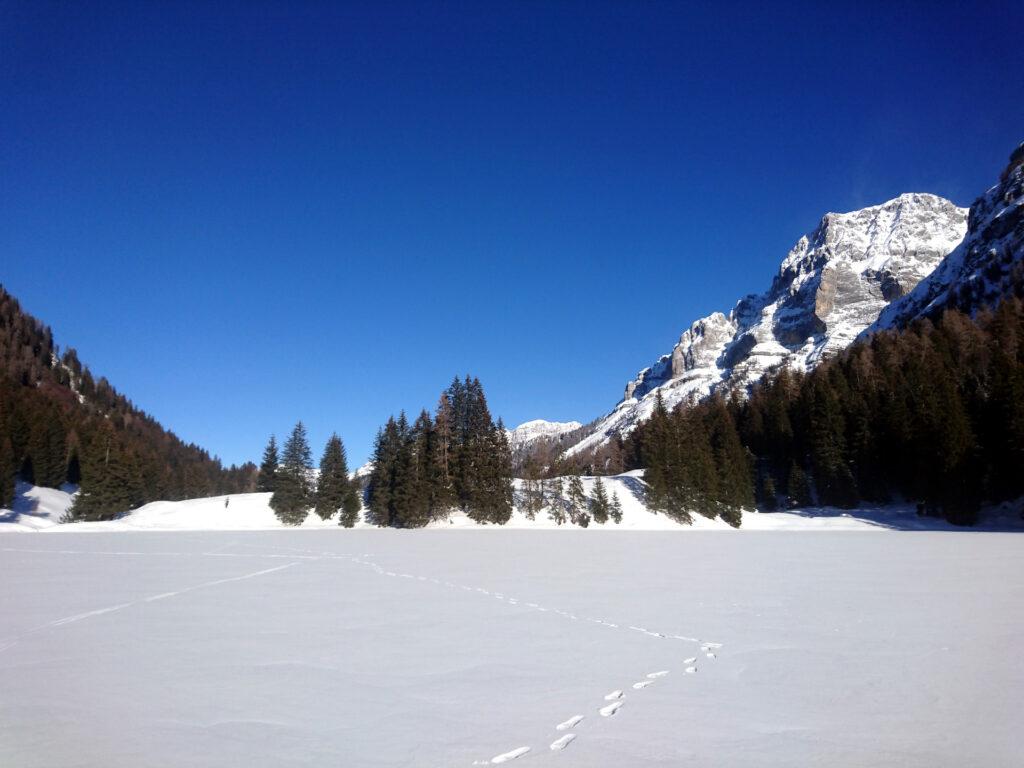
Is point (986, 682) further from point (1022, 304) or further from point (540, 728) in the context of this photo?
point (1022, 304)

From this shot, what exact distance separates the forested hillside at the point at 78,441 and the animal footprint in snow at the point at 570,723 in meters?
71.7

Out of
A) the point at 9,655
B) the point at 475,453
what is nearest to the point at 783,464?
the point at 475,453

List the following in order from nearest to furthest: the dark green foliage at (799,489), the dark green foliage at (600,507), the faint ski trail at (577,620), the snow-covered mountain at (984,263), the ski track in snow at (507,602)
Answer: the faint ski trail at (577,620)
the ski track in snow at (507,602)
the dark green foliage at (600,507)
the dark green foliage at (799,489)
the snow-covered mountain at (984,263)

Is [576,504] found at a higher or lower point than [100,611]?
higher

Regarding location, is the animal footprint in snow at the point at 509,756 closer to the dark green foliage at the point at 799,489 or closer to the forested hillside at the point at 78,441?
the dark green foliage at the point at 799,489

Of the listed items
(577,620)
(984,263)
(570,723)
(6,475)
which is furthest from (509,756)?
(984,263)

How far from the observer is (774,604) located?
40.1ft

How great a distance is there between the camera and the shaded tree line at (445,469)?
194ft

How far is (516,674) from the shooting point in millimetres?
7199

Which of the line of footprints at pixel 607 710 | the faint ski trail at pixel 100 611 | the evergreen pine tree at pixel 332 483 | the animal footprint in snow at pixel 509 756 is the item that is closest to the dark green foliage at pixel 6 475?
the evergreen pine tree at pixel 332 483

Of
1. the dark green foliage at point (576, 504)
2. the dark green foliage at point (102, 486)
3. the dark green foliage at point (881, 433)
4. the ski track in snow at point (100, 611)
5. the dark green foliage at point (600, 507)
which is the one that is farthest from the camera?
the dark green foliage at point (102, 486)

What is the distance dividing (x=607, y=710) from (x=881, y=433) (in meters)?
63.8

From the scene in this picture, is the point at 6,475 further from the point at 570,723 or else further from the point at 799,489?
Answer: the point at 799,489

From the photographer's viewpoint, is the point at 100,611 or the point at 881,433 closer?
the point at 100,611
